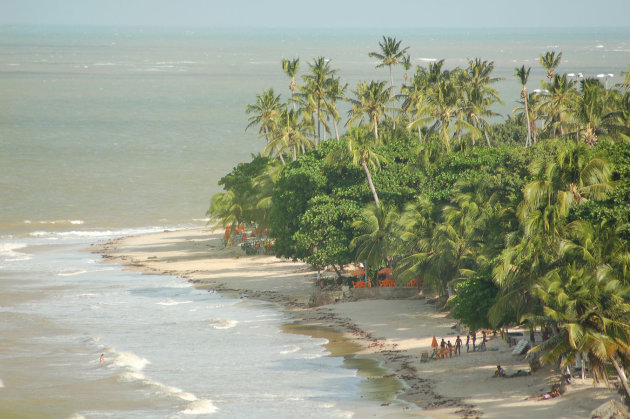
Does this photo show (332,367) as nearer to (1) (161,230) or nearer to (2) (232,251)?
(2) (232,251)

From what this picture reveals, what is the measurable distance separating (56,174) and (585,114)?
296 ft

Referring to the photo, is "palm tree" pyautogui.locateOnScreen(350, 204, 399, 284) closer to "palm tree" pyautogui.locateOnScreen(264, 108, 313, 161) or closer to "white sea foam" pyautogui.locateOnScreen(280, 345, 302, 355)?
"white sea foam" pyautogui.locateOnScreen(280, 345, 302, 355)

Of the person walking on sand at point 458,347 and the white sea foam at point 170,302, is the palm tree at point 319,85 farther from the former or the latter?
the person walking on sand at point 458,347

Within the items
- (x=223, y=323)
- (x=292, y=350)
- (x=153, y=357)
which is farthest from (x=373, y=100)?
(x=153, y=357)

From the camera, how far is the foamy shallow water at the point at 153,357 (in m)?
33.9

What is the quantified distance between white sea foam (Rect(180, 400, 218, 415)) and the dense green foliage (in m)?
10.6

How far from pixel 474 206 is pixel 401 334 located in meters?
7.37

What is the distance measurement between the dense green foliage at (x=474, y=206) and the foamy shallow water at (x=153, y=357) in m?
6.57

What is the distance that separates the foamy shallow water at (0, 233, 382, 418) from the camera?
33.9 metres

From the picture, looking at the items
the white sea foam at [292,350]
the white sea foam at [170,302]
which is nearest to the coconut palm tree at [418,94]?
the white sea foam at [170,302]

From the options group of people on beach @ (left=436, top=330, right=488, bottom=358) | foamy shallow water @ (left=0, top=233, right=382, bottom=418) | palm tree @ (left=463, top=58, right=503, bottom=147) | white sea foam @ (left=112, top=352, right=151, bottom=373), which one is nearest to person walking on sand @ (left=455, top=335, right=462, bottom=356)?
group of people on beach @ (left=436, top=330, right=488, bottom=358)

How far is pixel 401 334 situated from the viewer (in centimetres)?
4312

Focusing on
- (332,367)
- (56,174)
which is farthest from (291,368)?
(56,174)

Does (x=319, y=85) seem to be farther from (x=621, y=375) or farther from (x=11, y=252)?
(x=621, y=375)
